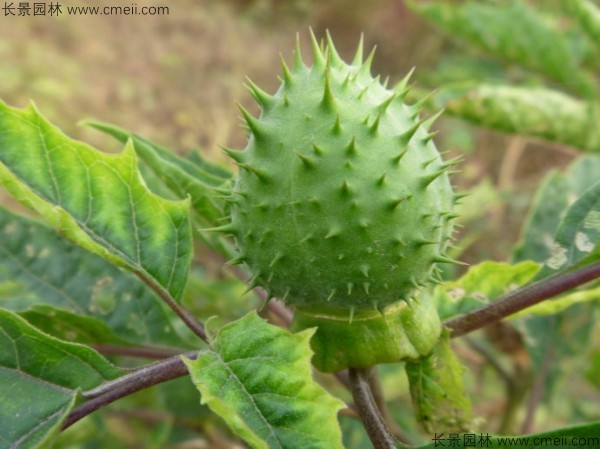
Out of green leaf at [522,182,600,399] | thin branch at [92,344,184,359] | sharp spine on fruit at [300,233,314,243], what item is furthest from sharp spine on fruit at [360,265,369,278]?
green leaf at [522,182,600,399]

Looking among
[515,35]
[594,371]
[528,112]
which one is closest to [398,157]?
[528,112]

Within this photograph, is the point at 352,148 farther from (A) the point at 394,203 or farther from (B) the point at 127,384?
(B) the point at 127,384

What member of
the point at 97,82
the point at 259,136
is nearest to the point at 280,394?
the point at 259,136

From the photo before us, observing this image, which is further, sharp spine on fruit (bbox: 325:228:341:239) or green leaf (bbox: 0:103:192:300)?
green leaf (bbox: 0:103:192:300)

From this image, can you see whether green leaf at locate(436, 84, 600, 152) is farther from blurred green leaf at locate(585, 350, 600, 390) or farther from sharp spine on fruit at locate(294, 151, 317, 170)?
sharp spine on fruit at locate(294, 151, 317, 170)

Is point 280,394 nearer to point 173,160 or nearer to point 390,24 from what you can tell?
point 173,160
